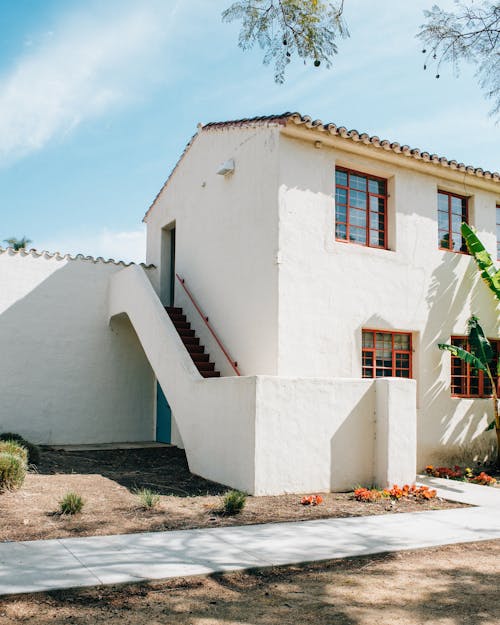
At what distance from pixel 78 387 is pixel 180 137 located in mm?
6772

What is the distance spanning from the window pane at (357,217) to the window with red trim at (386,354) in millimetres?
2165

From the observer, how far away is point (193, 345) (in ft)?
44.2

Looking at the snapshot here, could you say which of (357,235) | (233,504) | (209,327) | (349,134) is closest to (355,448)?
(233,504)

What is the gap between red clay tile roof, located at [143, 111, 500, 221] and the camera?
1082 centimetres

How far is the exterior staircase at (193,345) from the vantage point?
1262 cm

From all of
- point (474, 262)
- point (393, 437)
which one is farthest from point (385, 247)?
point (393, 437)

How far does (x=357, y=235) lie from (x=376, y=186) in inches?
48.5

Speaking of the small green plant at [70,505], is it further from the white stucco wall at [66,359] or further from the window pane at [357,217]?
the window pane at [357,217]

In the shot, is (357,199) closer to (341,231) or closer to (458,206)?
(341,231)

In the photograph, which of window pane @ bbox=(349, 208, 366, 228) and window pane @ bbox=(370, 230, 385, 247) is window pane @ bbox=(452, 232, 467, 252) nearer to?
window pane @ bbox=(370, 230, 385, 247)

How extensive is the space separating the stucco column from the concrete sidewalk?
1.50 metres

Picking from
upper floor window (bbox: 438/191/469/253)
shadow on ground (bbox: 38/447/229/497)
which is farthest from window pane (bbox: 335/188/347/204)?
shadow on ground (bbox: 38/447/229/497)

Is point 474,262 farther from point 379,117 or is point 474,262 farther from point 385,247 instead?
point 379,117

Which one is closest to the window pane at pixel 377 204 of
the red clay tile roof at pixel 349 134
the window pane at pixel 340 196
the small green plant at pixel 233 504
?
the window pane at pixel 340 196
